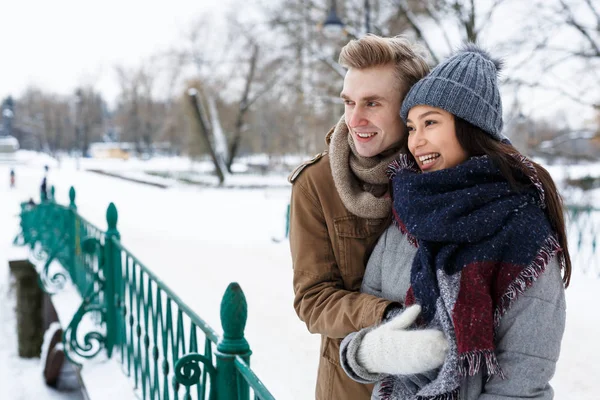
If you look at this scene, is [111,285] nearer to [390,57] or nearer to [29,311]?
[390,57]

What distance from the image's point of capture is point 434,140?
1413 millimetres

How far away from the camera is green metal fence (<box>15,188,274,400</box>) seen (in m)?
1.89

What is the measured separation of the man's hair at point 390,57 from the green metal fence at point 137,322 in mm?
823

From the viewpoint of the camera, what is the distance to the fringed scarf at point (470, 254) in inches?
47.2

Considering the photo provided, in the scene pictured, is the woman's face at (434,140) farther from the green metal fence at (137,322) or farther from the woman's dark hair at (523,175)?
the green metal fence at (137,322)

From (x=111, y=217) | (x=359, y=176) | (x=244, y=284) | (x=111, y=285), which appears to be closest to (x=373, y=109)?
(x=359, y=176)

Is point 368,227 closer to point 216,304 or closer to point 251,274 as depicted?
point 216,304

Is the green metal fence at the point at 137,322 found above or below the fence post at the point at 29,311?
above

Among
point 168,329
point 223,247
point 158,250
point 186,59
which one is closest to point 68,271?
point 158,250

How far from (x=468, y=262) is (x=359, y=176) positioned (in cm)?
55

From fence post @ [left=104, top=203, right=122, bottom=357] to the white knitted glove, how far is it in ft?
12.1

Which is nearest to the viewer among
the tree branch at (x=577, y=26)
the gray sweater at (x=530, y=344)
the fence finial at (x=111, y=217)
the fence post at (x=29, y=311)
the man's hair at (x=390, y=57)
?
the gray sweater at (x=530, y=344)

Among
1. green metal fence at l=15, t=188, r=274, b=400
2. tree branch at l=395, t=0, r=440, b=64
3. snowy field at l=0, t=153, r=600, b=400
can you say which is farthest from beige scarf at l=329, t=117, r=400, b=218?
tree branch at l=395, t=0, r=440, b=64

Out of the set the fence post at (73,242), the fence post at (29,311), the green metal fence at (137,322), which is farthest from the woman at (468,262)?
the fence post at (29,311)
